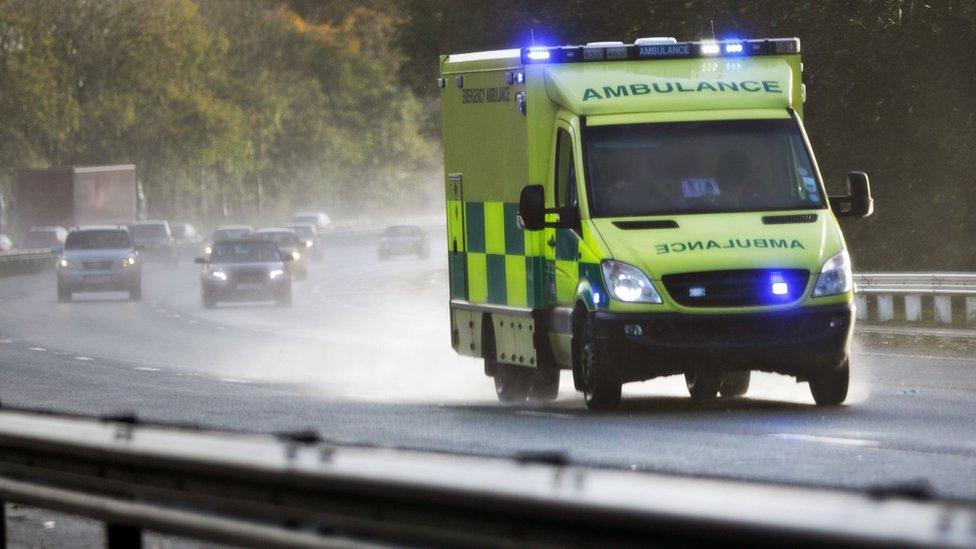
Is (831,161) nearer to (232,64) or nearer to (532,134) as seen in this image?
(532,134)

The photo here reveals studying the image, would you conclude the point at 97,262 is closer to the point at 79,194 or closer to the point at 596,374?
the point at 79,194

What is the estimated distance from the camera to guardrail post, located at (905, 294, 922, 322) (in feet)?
88.6

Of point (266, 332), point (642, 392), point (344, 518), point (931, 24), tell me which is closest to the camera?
point (344, 518)

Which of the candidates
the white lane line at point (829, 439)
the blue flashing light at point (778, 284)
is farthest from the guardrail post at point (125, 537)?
the blue flashing light at point (778, 284)

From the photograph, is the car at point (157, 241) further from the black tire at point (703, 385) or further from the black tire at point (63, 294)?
→ the black tire at point (703, 385)

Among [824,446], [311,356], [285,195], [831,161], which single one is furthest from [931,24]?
[285,195]

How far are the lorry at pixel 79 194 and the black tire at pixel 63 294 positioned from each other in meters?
24.7

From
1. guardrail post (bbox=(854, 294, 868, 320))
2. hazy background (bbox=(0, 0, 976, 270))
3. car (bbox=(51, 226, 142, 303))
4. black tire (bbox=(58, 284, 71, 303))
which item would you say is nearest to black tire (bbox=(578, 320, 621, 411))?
hazy background (bbox=(0, 0, 976, 270))

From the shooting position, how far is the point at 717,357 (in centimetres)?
1472

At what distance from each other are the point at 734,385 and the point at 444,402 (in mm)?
2418

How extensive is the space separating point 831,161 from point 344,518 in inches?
1187

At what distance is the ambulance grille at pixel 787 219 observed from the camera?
50.0ft

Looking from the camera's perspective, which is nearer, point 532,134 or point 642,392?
point 532,134

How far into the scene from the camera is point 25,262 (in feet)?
235
